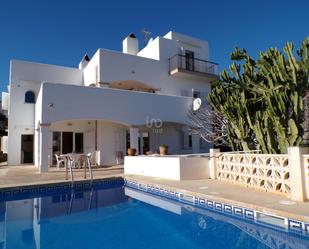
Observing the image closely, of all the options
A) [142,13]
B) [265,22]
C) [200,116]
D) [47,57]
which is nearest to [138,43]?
[142,13]

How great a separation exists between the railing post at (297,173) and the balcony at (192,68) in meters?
16.3

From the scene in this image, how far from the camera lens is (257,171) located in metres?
8.70

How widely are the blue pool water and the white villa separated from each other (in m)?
7.06

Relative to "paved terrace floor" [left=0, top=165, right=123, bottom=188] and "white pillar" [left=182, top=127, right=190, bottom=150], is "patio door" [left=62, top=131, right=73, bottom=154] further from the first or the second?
"white pillar" [left=182, top=127, right=190, bottom=150]

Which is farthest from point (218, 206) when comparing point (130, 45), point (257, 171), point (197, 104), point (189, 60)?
point (130, 45)

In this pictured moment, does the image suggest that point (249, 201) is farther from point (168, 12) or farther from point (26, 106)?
point (26, 106)

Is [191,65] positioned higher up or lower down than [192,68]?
higher up

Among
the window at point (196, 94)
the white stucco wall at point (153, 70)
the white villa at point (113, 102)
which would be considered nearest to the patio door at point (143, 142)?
the white villa at point (113, 102)

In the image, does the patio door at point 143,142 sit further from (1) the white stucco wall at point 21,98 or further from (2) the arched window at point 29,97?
(2) the arched window at point 29,97

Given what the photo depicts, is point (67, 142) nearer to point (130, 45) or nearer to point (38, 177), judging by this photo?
point (38, 177)

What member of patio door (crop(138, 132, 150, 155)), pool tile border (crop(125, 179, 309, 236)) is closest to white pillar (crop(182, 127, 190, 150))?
patio door (crop(138, 132, 150, 155))

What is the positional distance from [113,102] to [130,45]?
A: 10.7 m

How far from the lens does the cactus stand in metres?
8.49

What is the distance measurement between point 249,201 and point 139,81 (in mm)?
15694
